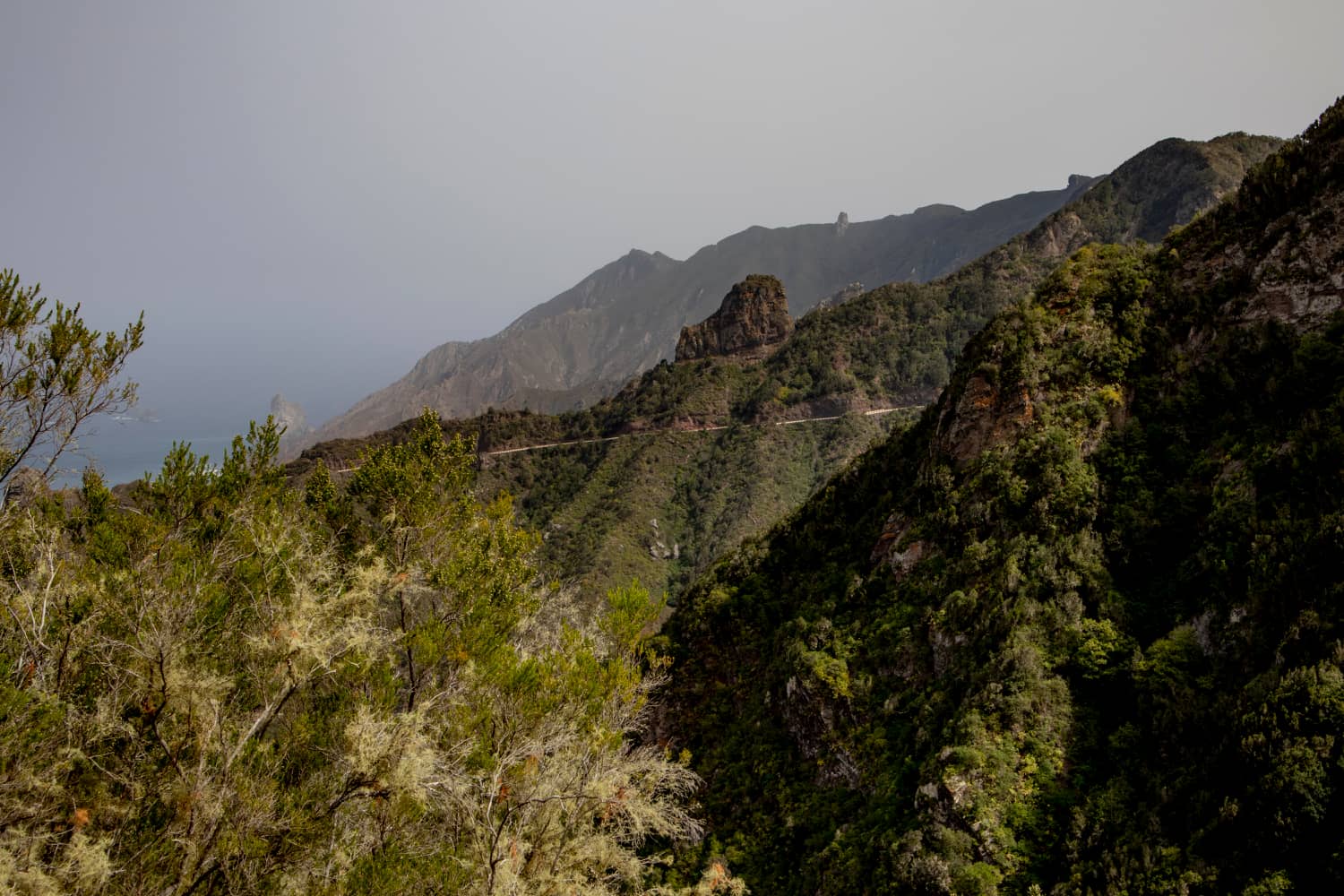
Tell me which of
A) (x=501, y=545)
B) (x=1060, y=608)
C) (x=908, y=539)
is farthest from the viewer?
(x=908, y=539)

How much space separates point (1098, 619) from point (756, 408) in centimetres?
5807

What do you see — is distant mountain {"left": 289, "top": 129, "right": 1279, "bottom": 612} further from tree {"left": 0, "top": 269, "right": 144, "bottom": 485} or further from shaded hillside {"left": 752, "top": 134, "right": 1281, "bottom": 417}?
tree {"left": 0, "top": 269, "right": 144, "bottom": 485}

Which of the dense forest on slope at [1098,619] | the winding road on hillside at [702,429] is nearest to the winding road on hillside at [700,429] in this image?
the winding road on hillside at [702,429]

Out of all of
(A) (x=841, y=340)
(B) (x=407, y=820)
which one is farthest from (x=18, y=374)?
(A) (x=841, y=340)

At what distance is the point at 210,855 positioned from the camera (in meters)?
6.12

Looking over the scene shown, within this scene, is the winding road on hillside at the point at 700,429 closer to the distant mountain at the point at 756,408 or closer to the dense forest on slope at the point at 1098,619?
the distant mountain at the point at 756,408

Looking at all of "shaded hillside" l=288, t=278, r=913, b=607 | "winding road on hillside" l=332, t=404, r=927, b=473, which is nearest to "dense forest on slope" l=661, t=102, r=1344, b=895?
"shaded hillside" l=288, t=278, r=913, b=607

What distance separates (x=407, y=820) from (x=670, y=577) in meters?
42.7

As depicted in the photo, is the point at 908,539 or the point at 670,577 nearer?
the point at 908,539

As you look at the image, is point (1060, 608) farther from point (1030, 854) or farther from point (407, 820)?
point (407, 820)

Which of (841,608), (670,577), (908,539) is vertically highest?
(908,539)

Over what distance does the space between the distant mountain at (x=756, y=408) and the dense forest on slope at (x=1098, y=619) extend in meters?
32.3

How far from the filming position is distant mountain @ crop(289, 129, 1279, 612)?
54062mm

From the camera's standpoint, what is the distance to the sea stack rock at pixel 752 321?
84625 mm
